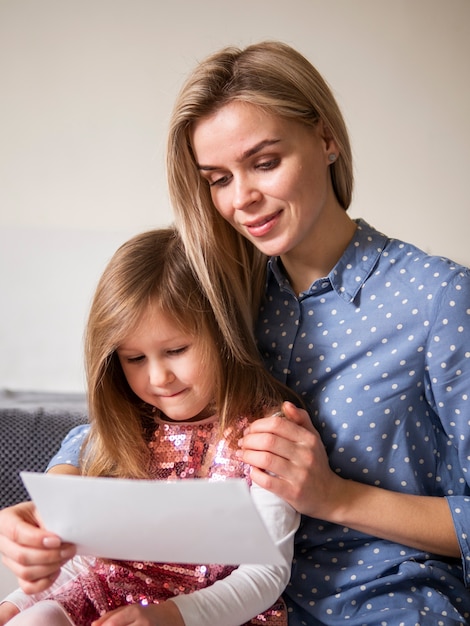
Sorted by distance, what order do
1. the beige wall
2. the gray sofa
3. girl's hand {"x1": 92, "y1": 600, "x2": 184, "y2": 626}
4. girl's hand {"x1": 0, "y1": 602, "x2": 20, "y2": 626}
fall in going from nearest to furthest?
girl's hand {"x1": 92, "y1": 600, "x2": 184, "y2": 626} → girl's hand {"x1": 0, "y1": 602, "x2": 20, "y2": 626} → the gray sofa → the beige wall

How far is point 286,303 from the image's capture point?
1.41 m

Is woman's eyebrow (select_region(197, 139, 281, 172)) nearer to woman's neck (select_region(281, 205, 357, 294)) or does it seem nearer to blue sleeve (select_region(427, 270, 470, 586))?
woman's neck (select_region(281, 205, 357, 294))

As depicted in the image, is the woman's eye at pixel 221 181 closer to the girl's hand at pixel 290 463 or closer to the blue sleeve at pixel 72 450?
the girl's hand at pixel 290 463

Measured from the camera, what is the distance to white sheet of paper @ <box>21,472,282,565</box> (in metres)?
0.88

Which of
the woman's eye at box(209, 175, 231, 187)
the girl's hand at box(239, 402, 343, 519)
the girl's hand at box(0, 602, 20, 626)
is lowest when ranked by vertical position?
the girl's hand at box(0, 602, 20, 626)

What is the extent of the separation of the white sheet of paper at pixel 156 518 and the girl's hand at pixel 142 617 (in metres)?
0.06

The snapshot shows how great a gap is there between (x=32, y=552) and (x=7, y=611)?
0.17m

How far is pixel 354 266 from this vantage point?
1.32 m

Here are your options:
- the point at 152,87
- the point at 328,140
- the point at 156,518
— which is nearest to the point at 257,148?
the point at 328,140

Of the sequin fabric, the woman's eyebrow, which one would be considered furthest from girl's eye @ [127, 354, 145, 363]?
the woman's eyebrow

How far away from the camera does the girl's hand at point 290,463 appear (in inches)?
44.7

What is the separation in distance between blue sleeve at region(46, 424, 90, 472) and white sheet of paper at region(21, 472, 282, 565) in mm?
370

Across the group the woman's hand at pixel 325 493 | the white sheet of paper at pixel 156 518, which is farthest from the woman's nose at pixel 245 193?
the white sheet of paper at pixel 156 518

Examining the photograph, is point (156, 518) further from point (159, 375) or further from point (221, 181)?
point (221, 181)
